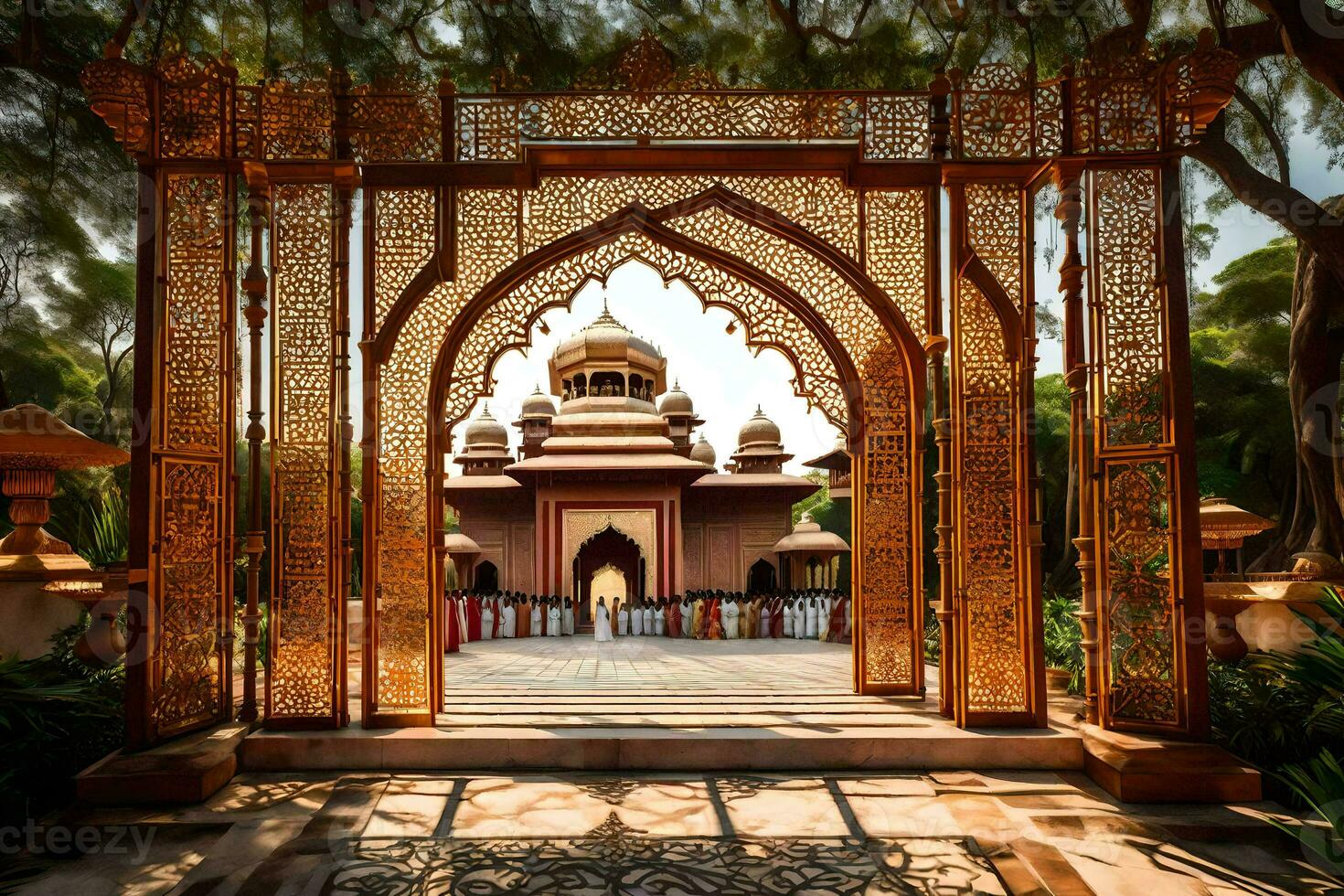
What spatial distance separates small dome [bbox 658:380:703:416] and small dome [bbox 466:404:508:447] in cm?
382

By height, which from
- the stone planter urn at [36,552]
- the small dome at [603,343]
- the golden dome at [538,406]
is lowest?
the stone planter urn at [36,552]

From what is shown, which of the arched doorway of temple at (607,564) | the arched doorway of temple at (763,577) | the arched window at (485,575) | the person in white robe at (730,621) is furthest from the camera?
the arched doorway of temple at (763,577)

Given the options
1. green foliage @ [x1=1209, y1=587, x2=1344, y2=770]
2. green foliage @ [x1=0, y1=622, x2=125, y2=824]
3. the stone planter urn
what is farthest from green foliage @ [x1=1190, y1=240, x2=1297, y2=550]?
the stone planter urn

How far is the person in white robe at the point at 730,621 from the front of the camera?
13.8m

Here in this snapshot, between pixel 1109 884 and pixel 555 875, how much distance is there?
2.07m

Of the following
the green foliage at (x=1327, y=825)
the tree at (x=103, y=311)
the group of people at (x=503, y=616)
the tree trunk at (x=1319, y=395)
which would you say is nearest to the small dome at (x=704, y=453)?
the group of people at (x=503, y=616)

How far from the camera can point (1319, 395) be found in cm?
871

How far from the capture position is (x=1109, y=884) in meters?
3.31

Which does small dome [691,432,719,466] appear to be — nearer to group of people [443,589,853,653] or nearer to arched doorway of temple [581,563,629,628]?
arched doorway of temple [581,563,629,628]

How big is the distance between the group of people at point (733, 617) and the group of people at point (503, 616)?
1129 millimetres

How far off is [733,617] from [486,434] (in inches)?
357

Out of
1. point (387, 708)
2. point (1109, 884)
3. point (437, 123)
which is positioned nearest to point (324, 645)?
point (387, 708)

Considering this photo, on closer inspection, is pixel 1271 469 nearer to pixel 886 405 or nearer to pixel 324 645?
pixel 886 405

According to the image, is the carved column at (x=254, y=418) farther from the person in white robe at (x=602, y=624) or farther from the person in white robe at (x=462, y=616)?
the person in white robe at (x=602, y=624)
